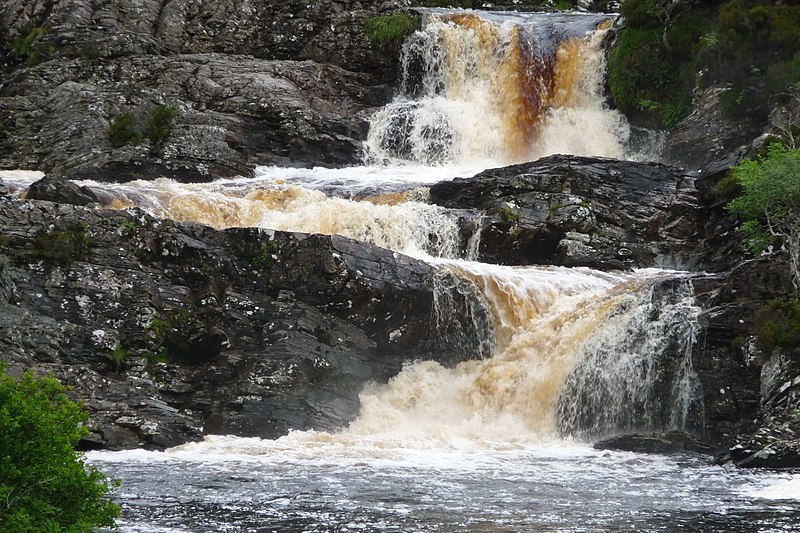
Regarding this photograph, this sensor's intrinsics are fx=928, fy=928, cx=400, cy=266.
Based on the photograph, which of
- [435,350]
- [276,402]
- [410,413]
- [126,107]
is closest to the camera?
[276,402]

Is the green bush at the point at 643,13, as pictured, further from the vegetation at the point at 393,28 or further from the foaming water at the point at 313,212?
the foaming water at the point at 313,212

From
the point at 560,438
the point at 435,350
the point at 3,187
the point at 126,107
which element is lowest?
the point at 560,438

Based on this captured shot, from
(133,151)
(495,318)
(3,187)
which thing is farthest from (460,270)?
(133,151)

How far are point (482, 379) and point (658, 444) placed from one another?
→ 406 centimetres

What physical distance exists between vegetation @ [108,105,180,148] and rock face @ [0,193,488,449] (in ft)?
32.3

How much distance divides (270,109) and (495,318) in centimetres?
1469

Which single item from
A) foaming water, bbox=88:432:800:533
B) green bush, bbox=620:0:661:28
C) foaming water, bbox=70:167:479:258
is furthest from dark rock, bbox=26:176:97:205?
green bush, bbox=620:0:661:28

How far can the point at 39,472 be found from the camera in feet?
22.9

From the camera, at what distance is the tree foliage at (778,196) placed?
18297 mm

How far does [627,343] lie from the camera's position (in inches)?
730

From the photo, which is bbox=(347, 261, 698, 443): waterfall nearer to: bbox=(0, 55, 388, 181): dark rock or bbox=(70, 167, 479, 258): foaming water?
bbox=(70, 167, 479, 258): foaming water

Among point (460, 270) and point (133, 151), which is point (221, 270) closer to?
point (460, 270)

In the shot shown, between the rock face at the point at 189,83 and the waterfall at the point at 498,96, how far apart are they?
1439 mm

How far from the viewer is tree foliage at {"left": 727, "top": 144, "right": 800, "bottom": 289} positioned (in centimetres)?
1830
